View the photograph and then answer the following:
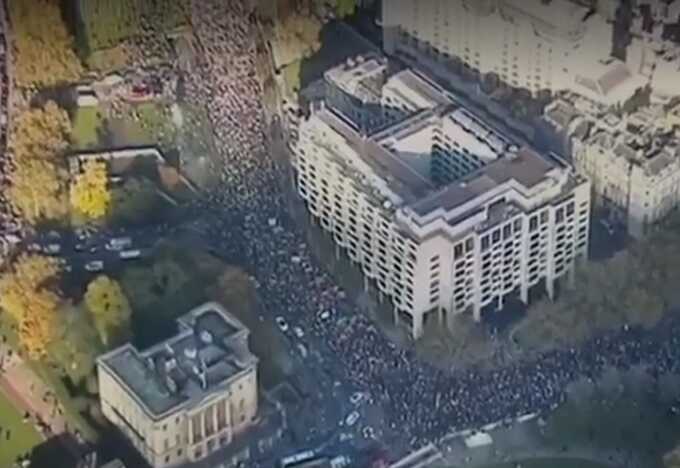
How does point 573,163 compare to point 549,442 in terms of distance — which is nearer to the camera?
point 549,442

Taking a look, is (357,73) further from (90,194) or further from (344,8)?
(90,194)

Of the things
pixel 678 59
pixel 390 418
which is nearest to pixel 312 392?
pixel 390 418

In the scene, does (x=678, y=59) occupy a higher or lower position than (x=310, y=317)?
higher

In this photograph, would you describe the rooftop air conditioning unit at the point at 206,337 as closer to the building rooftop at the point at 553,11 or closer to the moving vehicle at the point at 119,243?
the moving vehicle at the point at 119,243

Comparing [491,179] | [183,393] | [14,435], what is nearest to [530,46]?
[491,179]

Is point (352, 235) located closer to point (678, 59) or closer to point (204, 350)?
point (204, 350)

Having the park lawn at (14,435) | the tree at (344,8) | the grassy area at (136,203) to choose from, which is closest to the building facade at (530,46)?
the tree at (344,8)
